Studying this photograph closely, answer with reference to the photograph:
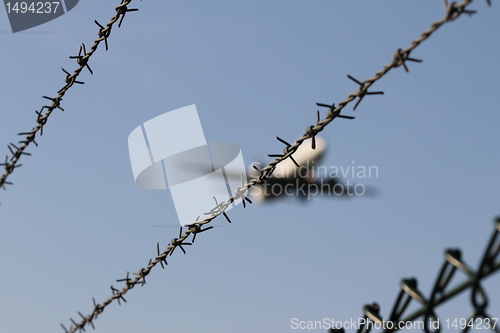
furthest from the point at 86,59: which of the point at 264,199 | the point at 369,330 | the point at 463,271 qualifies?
the point at 264,199

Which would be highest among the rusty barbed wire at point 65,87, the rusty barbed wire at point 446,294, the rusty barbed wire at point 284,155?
the rusty barbed wire at point 65,87

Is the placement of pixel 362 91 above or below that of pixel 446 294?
above

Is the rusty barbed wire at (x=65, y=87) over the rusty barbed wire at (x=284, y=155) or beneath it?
over

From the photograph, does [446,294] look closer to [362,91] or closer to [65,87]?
[362,91]

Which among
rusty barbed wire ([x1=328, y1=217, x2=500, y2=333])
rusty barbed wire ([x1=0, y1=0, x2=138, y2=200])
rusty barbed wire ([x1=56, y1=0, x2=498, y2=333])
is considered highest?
rusty barbed wire ([x1=0, y1=0, x2=138, y2=200])

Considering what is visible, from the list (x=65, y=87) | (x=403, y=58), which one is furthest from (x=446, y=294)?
(x=65, y=87)

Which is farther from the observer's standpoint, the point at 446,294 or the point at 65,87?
the point at 65,87

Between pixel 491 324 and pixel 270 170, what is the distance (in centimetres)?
115

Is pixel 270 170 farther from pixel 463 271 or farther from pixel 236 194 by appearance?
pixel 463 271

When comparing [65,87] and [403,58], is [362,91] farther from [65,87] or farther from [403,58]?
[65,87]

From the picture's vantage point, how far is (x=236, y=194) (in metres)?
2.45

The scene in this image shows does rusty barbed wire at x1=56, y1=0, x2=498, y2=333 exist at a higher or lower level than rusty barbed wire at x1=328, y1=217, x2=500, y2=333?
higher

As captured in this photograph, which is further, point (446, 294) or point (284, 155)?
point (284, 155)

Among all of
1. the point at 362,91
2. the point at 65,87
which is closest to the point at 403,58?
the point at 362,91
